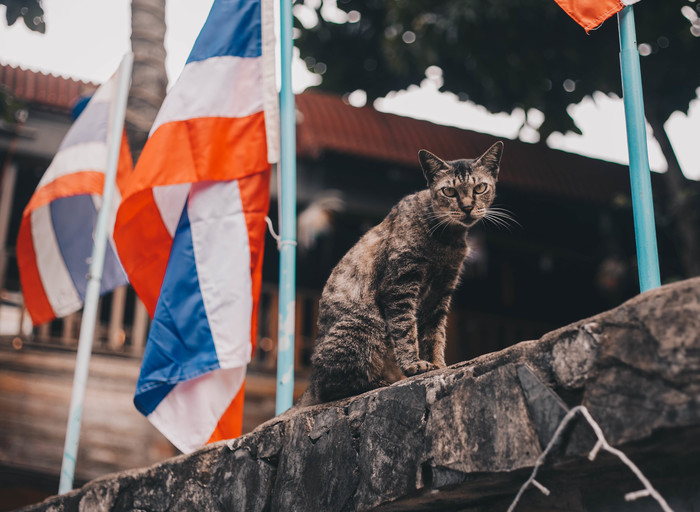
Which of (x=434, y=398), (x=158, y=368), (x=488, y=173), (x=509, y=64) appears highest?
(x=509, y=64)

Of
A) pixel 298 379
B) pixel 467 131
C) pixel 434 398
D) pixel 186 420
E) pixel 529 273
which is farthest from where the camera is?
pixel 529 273

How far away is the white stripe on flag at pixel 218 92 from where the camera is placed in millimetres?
4570

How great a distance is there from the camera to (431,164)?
3.32m

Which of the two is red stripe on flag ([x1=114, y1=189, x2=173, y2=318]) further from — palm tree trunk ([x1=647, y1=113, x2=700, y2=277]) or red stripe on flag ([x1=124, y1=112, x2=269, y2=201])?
palm tree trunk ([x1=647, y1=113, x2=700, y2=277])

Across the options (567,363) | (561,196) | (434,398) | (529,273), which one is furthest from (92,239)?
(529,273)

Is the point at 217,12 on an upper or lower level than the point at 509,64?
lower

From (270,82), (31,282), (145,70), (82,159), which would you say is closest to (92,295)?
(31,282)

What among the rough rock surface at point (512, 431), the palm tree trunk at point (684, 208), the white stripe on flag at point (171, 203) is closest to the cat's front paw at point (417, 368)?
the rough rock surface at point (512, 431)

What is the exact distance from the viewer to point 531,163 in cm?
838

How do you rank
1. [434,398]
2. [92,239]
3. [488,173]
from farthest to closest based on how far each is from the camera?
[92,239] → [488,173] → [434,398]

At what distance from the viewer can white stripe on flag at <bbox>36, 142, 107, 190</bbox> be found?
535 cm

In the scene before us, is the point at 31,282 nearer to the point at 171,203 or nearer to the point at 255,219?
the point at 171,203

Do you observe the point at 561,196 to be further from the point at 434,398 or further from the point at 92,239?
the point at 434,398

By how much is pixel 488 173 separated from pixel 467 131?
5.32 m
